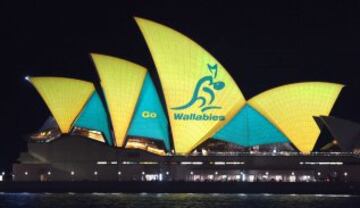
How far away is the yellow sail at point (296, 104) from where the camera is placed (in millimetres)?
76938

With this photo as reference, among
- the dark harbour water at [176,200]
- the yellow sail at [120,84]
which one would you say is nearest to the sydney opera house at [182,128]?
the yellow sail at [120,84]

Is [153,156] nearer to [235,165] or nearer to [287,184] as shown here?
[235,165]

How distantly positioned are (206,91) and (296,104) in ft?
25.9

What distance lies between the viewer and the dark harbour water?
60312 millimetres

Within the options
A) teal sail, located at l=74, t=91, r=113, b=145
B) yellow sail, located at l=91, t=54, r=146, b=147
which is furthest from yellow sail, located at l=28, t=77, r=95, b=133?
yellow sail, located at l=91, t=54, r=146, b=147

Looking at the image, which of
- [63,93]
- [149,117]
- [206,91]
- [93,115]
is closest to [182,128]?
[149,117]

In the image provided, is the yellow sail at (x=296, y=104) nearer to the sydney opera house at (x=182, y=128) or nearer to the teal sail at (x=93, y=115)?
the sydney opera house at (x=182, y=128)

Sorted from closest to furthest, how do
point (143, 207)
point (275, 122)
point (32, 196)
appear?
point (143, 207) → point (32, 196) → point (275, 122)

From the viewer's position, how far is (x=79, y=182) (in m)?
78.4

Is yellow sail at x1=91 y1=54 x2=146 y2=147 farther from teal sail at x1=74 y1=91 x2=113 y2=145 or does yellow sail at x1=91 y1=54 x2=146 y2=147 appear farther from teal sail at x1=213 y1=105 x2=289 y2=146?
teal sail at x1=213 y1=105 x2=289 y2=146

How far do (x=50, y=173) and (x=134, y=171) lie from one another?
25.1 ft

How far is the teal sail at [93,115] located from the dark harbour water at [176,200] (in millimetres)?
6550

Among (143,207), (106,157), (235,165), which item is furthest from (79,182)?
(143,207)

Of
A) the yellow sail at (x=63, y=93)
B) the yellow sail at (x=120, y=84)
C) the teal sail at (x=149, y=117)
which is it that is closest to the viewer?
the yellow sail at (x=120, y=84)
